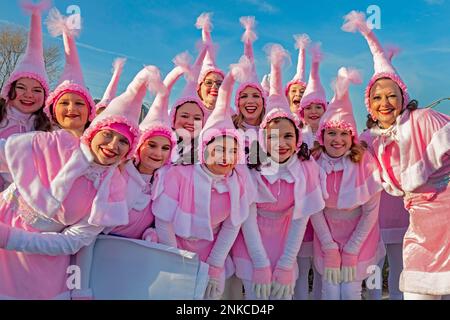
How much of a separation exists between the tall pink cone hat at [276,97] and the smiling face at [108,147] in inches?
44.7

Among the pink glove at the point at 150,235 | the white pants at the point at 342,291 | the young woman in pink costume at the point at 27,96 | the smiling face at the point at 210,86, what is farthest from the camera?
the smiling face at the point at 210,86

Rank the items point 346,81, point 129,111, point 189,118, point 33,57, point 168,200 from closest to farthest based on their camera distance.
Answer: point 129,111
point 168,200
point 346,81
point 33,57
point 189,118

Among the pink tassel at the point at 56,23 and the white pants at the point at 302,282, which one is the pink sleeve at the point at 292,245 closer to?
the white pants at the point at 302,282

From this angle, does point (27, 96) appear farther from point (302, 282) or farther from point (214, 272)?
point (302, 282)

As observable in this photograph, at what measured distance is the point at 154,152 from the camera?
3.53 meters

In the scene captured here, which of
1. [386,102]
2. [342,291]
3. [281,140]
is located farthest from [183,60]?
[342,291]

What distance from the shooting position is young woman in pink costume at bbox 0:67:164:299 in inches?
116

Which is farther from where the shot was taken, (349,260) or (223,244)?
(349,260)

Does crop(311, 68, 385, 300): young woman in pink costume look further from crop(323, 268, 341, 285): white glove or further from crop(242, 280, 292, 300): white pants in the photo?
crop(242, 280, 292, 300): white pants

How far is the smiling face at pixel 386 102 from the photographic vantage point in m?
3.56

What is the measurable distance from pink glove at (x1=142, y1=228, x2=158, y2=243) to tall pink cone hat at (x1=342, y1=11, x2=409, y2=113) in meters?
1.87

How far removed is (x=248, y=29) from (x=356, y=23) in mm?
1574

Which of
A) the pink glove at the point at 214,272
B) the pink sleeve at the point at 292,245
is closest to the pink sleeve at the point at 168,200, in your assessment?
the pink glove at the point at 214,272

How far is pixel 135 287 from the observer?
3.12 m
